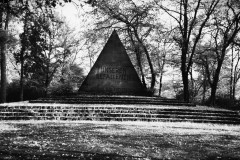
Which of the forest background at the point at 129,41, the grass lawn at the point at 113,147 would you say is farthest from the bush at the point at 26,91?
the grass lawn at the point at 113,147

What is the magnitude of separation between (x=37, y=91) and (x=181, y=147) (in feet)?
68.1

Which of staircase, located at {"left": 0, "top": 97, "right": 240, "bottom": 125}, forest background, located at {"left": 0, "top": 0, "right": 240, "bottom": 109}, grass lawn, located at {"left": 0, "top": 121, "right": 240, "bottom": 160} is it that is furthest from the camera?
forest background, located at {"left": 0, "top": 0, "right": 240, "bottom": 109}

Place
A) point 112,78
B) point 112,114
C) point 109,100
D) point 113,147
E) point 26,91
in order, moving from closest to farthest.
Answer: point 113,147, point 112,114, point 109,100, point 112,78, point 26,91

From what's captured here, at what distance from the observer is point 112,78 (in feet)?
66.5

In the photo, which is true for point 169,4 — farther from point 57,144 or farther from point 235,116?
point 57,144

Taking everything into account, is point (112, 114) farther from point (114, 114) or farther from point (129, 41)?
point (129, 41)

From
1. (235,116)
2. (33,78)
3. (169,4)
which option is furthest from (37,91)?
(235,116)

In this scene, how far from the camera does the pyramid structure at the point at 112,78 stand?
20.0m

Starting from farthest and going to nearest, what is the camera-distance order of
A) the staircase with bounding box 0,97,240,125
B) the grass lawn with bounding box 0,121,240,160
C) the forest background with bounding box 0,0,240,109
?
the forest background with bounding box 0,0,240,109, the staircase with bounding box 0,97,240,125, the grass lawn with bounding box 0,121,240,160

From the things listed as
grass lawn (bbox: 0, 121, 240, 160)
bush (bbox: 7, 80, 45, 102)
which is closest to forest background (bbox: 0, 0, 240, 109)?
bush (bbox: 7, 80, 45, 102)

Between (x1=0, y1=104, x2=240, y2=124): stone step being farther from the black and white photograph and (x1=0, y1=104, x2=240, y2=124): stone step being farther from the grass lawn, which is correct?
the grass lawn

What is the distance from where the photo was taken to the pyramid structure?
2005 centimetres

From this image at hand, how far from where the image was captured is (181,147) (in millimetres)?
5801

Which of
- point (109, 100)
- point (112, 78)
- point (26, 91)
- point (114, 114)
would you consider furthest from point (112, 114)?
point (26, 91)
